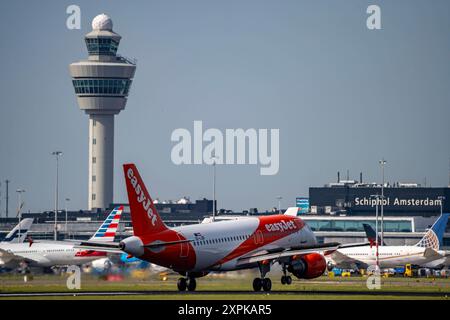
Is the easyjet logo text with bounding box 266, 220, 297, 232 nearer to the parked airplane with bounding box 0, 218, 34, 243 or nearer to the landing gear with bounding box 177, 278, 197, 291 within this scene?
the landing gear with bounding box 177, 278, 197, 291

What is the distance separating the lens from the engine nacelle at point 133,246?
272 ft

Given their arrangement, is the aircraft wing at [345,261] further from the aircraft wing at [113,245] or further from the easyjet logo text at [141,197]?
the easyjet logo text at [141,197]

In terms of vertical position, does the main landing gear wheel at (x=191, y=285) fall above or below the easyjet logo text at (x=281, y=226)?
below

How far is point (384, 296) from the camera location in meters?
80.6

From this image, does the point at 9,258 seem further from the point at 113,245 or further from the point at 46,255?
the point at 113,245

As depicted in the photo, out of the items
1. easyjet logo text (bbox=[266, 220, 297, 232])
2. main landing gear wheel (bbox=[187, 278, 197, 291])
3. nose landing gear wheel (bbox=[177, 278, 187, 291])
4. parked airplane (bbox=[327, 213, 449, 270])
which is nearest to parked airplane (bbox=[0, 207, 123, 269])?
parked airplane (bbox=[327, 213, 449, 270])

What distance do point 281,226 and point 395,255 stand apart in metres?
57.4

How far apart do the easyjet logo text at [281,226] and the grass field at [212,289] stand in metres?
4.59

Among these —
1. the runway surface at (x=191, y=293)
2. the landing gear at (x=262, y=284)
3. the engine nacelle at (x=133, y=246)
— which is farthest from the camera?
the landing gear at (x=262, y=284)

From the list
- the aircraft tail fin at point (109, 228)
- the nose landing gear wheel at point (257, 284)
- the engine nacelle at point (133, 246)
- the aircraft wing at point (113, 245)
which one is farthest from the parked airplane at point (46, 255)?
the engine nacelle at point (133, 246)

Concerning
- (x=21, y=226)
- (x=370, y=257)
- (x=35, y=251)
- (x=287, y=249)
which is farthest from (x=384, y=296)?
(x=21, y=226)
